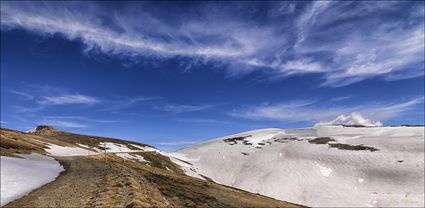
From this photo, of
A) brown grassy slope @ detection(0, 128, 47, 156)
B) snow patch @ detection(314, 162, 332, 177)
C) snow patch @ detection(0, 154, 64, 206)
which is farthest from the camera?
snow patch @ detection(314, 162, 332, 177)

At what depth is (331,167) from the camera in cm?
10488

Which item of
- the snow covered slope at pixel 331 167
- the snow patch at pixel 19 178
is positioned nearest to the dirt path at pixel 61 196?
the snow patch at pixel 19 178

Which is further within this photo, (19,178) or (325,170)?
(325,170)

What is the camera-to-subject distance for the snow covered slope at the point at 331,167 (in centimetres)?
8812

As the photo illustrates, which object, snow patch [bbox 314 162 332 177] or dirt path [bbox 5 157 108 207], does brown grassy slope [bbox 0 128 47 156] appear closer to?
dirt path [bbox 5 157 108 207]

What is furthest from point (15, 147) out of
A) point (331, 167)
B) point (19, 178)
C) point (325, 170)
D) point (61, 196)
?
point (331, 167)

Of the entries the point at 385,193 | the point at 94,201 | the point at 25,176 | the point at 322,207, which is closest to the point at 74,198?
the point at 94,201

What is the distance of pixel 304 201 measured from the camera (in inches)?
3536

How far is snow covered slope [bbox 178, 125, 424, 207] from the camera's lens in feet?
289

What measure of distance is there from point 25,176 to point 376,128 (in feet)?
446

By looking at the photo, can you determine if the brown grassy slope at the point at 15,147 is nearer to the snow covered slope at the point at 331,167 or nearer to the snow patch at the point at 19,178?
the snow patch at the point at 19,178

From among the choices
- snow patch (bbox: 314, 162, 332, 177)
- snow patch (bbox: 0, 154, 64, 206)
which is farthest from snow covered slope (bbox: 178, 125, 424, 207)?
snow patch (bbox: 0, 154, 64, 206)

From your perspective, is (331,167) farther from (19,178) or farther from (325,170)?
(19,178)

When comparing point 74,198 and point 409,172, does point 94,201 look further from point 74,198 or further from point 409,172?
point 409,172
